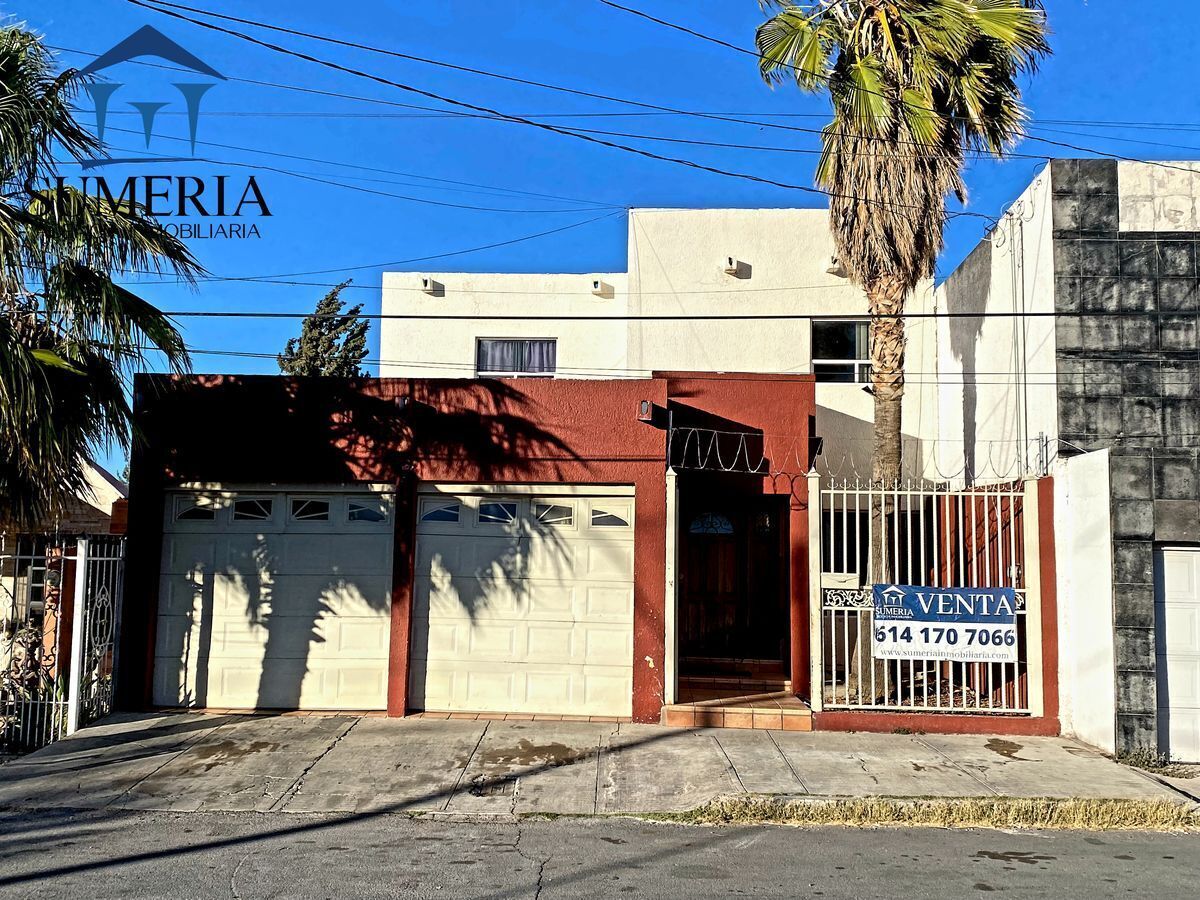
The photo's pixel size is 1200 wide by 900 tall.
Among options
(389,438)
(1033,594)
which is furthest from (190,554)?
(1033,594)

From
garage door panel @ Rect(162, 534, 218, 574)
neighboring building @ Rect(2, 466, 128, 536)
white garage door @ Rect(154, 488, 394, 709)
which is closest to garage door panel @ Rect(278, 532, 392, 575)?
white garage door @ Rect(154, 488, 394, 709)

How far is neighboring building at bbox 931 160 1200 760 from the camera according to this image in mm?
9414

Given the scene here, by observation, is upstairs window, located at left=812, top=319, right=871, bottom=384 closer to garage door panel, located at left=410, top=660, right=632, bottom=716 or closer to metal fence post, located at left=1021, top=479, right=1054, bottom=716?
metal fence post, located at left=1021, top=479, right=1054, bottom=716

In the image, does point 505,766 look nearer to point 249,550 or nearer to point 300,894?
point 300,894

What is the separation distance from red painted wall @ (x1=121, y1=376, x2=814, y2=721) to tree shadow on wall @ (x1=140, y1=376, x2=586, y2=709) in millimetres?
16

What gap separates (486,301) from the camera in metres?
17.3

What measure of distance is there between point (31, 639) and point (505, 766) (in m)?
5.27

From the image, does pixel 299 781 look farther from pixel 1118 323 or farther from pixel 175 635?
pixel 1118 323

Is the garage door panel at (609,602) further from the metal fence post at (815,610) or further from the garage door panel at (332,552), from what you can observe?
the garage door panel at (332,552)

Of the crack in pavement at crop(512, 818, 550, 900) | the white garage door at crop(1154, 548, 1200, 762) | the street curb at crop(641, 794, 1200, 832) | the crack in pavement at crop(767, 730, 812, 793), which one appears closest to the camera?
the crack in pavement at crop(512, 818, 550, 900)

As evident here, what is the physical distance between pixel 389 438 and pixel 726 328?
7.02 meters

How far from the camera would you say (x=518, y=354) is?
1714cm

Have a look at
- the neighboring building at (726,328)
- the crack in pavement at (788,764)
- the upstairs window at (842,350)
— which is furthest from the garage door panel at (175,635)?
the upstairs window at (842,350)

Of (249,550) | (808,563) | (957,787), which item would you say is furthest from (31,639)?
(957,787)
